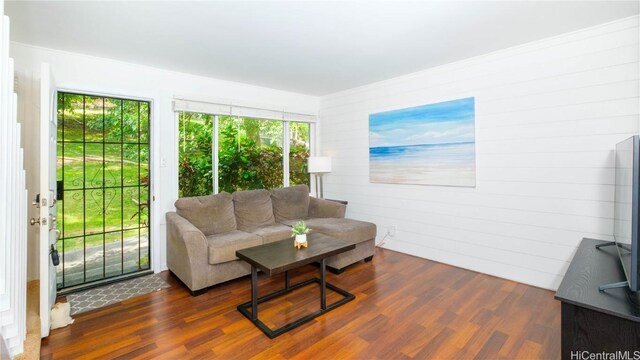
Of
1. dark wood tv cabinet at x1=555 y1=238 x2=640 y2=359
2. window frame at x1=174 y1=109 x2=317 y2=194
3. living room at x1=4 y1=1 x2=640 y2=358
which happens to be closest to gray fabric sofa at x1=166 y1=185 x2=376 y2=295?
living room at x1=4 y1=1 x2=640 y2=358

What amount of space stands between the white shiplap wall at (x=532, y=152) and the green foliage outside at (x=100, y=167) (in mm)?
3190

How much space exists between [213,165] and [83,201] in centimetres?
142

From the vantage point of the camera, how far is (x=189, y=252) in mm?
2828

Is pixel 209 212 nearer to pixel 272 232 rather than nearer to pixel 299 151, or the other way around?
pixel 272 232

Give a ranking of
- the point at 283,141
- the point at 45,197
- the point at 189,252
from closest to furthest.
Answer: the point at 45,197 < the point at 189,252 < the point at 283,141

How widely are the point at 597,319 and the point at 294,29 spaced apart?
8.90 feet

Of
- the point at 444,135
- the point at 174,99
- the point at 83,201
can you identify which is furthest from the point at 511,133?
the point at 83,201

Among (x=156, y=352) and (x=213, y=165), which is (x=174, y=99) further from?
(x=156, y=352)

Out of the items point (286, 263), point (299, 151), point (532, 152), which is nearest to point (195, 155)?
point (299, 151)

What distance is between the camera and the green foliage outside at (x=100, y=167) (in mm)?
3070

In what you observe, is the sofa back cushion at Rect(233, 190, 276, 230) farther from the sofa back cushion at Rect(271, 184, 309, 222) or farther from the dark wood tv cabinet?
the dark wood tv cabinet

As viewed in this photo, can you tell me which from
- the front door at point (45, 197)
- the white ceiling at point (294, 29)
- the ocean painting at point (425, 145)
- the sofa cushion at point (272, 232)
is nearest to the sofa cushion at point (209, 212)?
the sofa cushion at point (272, 232)

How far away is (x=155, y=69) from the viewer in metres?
3.49

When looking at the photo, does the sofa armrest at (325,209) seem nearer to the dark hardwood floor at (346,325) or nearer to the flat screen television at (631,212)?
the dark hardwood floor at (346,325)
